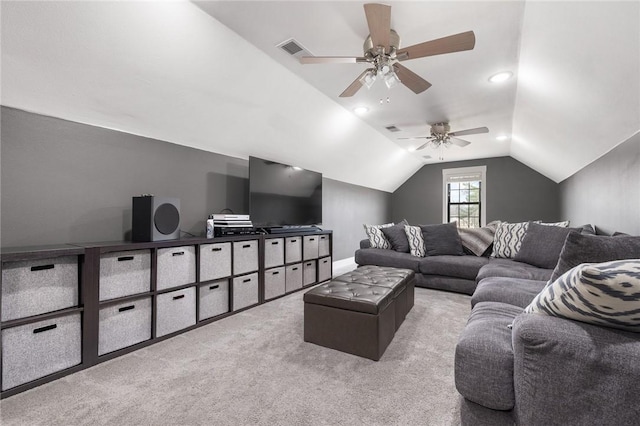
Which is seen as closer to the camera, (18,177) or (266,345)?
(18,177)

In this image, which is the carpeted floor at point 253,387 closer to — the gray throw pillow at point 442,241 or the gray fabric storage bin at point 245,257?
the gray fabric storage bin at point 245,257

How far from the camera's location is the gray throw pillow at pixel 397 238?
445 centimetres

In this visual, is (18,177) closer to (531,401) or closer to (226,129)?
(226,129)

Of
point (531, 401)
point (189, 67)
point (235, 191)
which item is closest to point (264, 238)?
point (235, 191)

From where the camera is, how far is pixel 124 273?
2.15 m

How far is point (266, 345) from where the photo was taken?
224 centimetres

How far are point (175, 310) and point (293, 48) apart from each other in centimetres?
249

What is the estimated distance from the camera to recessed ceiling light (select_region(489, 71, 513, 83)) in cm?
289

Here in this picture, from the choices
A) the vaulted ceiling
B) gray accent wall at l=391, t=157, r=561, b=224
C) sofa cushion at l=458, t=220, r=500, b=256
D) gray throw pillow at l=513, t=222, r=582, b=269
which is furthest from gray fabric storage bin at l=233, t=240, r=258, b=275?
gray accent wall at l=391, t=157, r=561, b=224

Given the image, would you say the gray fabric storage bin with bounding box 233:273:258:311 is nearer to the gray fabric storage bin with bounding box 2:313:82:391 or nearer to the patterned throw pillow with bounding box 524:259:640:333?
the gray fabric storage bin with bounding box 2:313:82:391

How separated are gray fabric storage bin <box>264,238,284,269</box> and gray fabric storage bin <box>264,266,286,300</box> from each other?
80 mm

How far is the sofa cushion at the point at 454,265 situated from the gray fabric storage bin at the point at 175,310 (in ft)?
9.63

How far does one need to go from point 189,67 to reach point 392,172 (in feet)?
17.9

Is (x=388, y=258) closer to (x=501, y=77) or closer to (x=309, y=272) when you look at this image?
(x=309, y=272)
